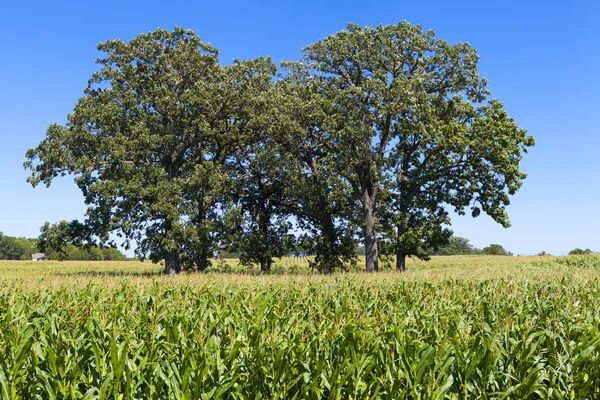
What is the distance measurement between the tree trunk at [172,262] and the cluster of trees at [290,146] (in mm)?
Answer: 91

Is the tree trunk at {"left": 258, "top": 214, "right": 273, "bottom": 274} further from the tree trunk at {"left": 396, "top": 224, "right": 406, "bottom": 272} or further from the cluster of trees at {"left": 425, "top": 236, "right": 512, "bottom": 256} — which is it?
the cluster of trees at {"left": 425, "top": 236, "right": 512, "bottom": 256}

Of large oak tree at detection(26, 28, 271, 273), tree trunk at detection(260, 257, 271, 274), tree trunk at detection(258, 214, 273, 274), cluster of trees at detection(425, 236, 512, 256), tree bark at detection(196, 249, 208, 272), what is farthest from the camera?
cluster of trees at detection(425, 236, 512, 256)

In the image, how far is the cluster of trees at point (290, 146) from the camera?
98.5ft

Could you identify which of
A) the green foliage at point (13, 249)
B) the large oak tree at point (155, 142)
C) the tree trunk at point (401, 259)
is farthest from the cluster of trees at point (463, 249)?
the green foliage at point (13, 249)

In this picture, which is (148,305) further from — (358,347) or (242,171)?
(242,171)

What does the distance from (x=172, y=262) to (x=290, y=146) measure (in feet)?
35.9

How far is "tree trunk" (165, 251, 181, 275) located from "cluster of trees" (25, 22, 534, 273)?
9cm

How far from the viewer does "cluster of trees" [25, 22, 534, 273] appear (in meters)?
30.0

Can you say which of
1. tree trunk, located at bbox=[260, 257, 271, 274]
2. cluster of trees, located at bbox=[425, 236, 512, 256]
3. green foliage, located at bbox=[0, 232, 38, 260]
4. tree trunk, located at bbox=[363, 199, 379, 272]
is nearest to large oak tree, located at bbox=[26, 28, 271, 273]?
tree trunk, located at bbox=[260, 257, 271, 274]

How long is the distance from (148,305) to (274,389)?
21.6 ft

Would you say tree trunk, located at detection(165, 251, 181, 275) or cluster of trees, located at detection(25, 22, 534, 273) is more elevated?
cluster of trees, located at detection(25, 22, 534, 273)

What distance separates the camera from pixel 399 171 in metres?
32.1

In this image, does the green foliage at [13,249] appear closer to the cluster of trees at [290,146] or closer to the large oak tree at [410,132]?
the cluster of trees at [290,146]

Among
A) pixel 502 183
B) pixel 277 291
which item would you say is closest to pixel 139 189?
pixel 277 291
